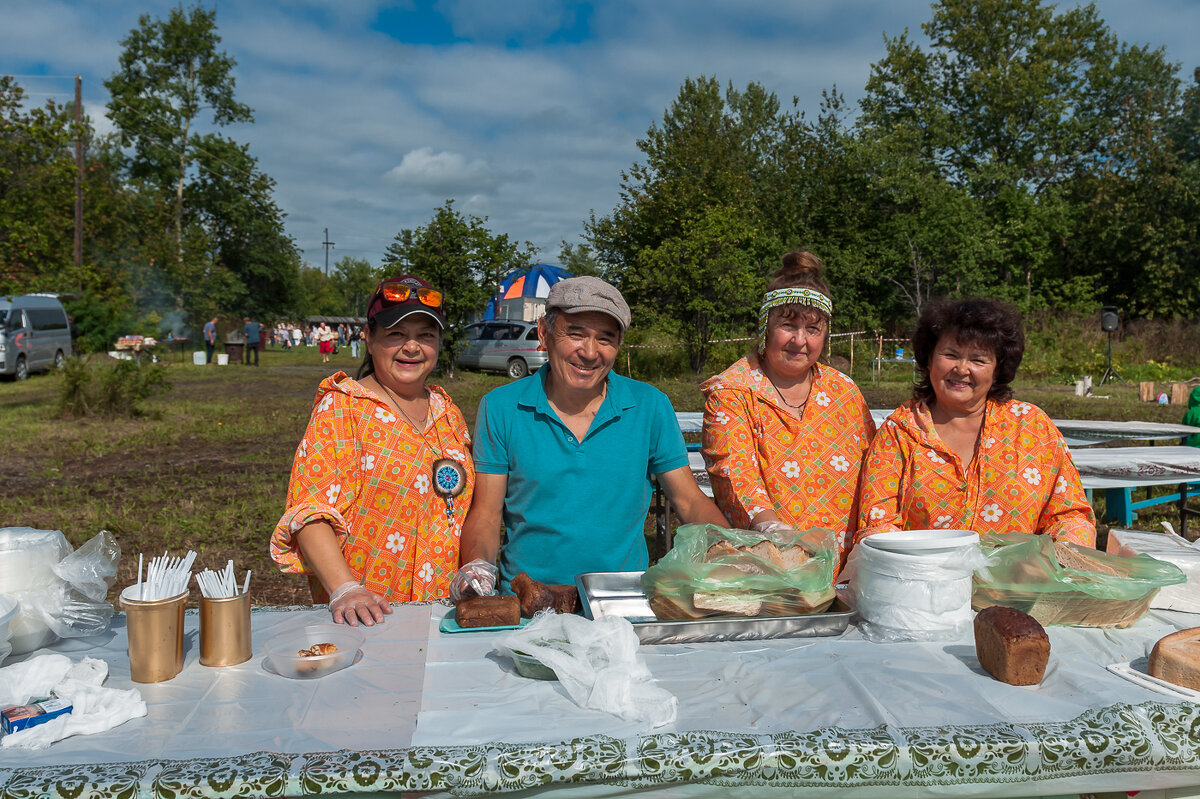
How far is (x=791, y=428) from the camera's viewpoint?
111 inches

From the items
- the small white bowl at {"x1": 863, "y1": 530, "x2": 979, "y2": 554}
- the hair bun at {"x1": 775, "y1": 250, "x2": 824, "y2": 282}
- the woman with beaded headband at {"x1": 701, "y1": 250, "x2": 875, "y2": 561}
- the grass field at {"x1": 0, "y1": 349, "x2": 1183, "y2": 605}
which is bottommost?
the grass field at {"x1": 0, "y1": 349, "x2": 1183, "y2": 605}

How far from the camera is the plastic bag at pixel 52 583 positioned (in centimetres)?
181

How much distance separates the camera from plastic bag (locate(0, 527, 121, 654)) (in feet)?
5.95

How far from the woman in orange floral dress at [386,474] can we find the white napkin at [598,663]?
2.53 feet

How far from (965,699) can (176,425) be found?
12.8 meters

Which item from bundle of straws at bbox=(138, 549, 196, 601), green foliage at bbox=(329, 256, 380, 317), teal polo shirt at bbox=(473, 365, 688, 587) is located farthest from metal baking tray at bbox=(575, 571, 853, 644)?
green foliage at bbox=(329, 256, 380, 317)

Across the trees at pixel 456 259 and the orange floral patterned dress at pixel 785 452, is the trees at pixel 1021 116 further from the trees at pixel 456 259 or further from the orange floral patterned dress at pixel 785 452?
the orange floral patterned dress at pixel 785 452

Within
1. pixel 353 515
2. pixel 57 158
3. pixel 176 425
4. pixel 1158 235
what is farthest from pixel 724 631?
pixel 1158 235

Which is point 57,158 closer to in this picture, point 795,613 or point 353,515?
point 353,515

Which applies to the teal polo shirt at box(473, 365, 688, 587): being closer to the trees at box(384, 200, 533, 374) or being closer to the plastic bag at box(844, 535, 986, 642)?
the plastic bag at box(844, 535, 986, 642)

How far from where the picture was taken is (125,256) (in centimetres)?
3419

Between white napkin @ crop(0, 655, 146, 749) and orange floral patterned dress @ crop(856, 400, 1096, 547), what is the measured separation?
1.99 metres

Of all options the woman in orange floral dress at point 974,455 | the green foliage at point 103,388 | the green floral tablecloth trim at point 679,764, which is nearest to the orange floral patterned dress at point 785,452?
the woman in orange floral dress at point 974,455

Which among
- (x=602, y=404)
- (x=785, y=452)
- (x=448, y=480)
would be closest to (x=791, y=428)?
(x=785, y=452)
